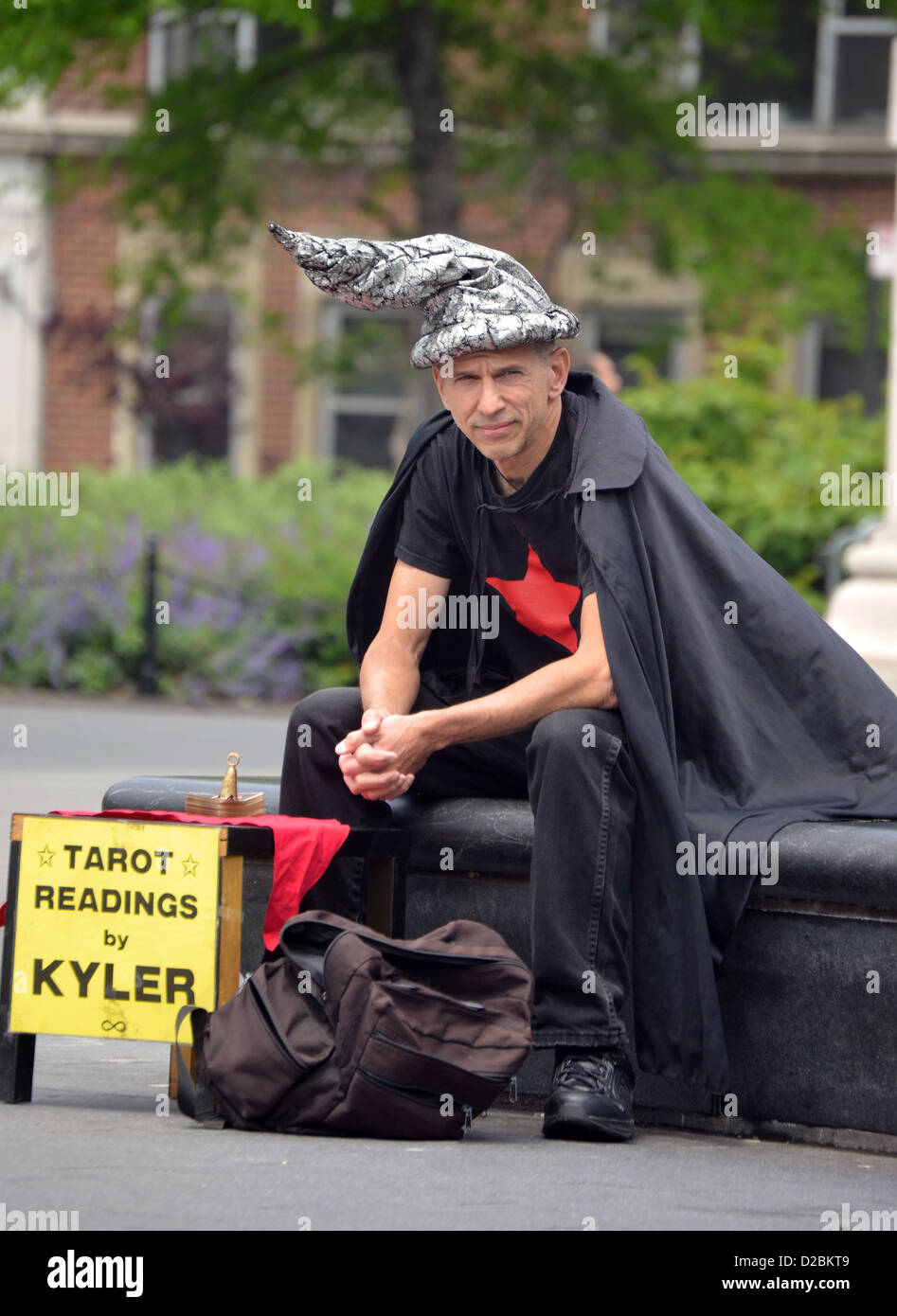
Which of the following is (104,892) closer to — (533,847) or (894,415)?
(533,847)

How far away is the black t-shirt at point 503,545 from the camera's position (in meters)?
4.52

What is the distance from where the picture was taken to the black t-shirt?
452cm

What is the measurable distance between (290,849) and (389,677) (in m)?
0.56

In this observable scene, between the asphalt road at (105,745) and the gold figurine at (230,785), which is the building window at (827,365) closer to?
the asphalt road at (105,745)

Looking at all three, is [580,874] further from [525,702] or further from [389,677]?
[389,677]

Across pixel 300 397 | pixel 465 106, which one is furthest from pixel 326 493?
pixel 300 397

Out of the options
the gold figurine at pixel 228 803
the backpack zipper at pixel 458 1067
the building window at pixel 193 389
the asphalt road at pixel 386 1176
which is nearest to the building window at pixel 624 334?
the building window at pixel 193 389

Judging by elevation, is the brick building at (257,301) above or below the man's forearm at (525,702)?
above

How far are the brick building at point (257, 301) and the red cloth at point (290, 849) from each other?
1623cm

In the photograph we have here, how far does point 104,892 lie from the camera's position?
416 cm

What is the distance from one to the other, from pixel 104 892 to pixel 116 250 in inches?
717

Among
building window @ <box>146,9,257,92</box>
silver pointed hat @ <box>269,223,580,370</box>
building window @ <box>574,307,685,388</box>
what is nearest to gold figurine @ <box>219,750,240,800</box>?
silver pointed hat @ <box>269,223,580,370</box>

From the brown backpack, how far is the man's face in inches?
41.0
